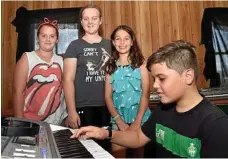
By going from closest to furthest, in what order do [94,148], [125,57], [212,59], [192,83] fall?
[94,148] < [192,83] < [125,57] < [212,59]

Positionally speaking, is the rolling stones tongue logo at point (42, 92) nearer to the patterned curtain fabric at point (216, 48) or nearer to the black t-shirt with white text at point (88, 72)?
the black t-shirt with white text at point (88, 72)

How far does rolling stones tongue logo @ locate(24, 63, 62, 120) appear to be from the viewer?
7.75 feet

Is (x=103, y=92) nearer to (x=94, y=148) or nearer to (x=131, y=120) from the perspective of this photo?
(x=131, y=120)

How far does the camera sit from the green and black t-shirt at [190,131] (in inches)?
43.6

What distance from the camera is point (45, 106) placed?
2.38m

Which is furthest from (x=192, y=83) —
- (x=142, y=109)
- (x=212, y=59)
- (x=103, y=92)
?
(x=212, y=59)

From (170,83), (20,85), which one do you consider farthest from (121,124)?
(170,83)

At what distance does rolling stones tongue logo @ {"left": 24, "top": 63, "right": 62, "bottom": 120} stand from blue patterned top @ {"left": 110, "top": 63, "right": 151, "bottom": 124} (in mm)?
498

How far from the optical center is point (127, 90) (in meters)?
2.42

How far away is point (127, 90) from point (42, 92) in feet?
2.37

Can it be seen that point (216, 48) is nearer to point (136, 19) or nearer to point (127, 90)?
point (136, 19)

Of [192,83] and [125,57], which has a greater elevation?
[125,57]

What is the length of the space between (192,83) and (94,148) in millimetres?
563

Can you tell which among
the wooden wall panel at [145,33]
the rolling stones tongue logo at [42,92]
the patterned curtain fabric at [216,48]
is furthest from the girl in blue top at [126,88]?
the patterned curtain fabric at [216,48]
